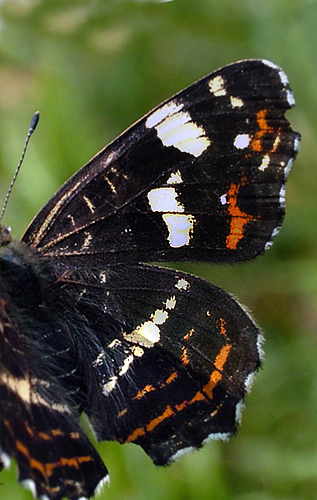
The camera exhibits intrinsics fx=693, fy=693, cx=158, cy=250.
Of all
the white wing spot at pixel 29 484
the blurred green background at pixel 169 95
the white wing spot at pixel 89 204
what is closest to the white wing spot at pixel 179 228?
the white wing spot at pixel 89 204

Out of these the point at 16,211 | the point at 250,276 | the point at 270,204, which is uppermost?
the point at 250,276

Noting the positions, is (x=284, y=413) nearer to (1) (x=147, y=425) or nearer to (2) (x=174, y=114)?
(1) (x=147, y=425)

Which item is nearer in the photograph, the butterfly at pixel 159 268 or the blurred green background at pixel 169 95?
the butterfly at pixel 159 268

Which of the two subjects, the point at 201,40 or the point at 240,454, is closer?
the point at 240,454

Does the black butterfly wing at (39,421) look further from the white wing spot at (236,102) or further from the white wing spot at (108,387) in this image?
the white wing spot at (236,102)

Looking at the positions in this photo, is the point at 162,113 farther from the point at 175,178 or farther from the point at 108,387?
the point at 108,387

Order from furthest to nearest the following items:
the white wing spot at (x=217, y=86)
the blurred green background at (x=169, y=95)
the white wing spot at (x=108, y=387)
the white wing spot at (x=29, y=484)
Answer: the blurred green background at (x=169, y=95)
the white wing spot at (x=108, y=387)
the white wing spot at (x=217, y=86)
the white wing spot at (x=29, y=484)

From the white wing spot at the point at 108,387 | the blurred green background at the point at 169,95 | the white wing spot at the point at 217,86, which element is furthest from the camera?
the blurred green background at the point at 169,95

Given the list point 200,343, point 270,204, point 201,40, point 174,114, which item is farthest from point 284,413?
point 201,40

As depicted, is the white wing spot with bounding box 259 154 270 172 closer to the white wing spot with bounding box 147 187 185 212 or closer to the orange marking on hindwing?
the orange marking on hindwing
